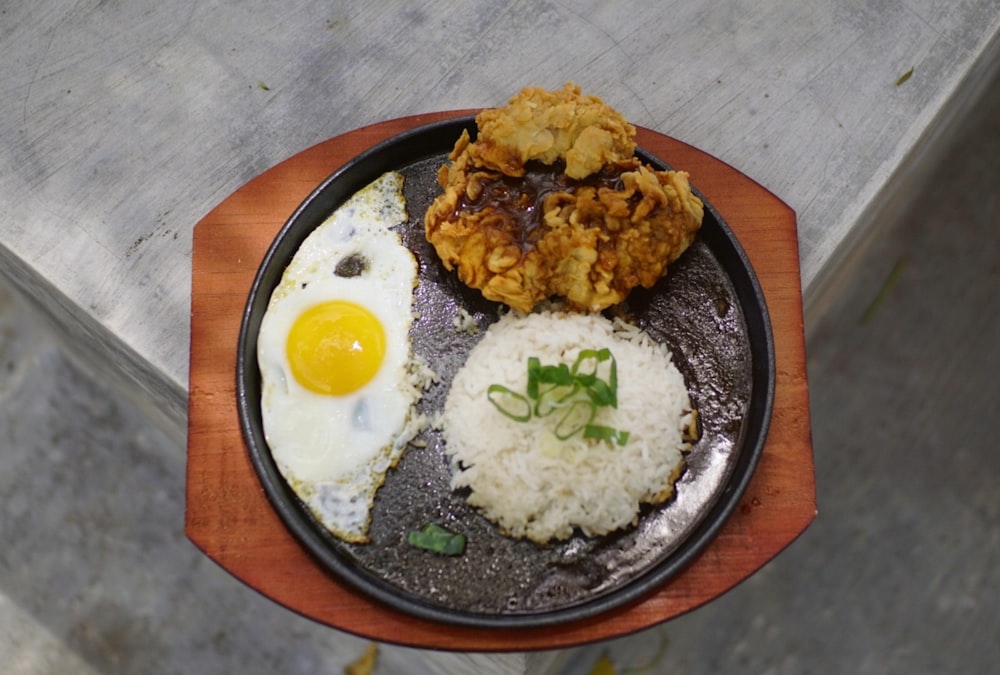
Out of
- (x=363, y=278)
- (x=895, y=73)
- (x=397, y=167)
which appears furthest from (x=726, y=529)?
(x=895, y=73)

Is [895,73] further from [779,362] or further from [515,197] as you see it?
[515,197]

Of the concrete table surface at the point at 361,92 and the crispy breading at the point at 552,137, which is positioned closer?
the crispy breading at the point at 552,137

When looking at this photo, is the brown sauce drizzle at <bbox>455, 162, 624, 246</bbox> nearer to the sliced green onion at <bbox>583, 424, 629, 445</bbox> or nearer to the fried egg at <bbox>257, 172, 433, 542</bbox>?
the fried egg at <bbox>257, 172, 433, 542</bbox>

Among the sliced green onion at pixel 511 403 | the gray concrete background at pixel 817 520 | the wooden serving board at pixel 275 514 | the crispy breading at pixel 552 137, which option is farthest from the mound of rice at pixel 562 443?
the gray concrete background at pixel 817 520

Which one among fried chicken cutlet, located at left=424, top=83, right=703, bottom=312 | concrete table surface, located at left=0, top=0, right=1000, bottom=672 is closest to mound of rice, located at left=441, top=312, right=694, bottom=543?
fried chicken cutlet, located at left=424, top=83, right=703, bottom=312

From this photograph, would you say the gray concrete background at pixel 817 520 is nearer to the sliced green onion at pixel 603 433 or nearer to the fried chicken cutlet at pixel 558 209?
the sliced green onion at pixel 603 433
